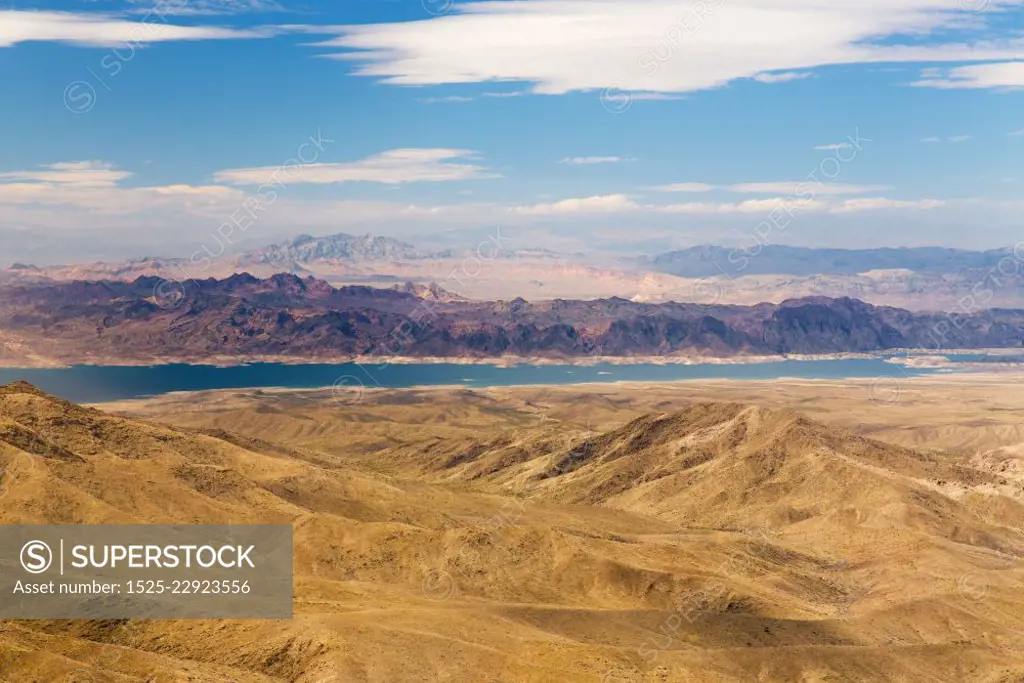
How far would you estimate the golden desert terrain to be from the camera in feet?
241

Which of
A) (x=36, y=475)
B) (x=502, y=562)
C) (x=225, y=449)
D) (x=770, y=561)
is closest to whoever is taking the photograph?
(x=36, y=475)

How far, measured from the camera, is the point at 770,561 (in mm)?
123500

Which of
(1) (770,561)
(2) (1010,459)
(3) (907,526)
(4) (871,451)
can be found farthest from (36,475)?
(2) (1010,459)

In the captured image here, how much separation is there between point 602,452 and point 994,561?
222 feet

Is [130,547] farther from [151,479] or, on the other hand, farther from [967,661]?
[967,661]

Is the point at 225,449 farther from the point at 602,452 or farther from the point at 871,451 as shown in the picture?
the point at 871,451

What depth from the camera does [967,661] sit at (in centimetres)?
8462

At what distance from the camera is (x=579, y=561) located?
102375mm

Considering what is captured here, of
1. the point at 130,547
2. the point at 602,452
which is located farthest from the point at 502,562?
the point at 602,452

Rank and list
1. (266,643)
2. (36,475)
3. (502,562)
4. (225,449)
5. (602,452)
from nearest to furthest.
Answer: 1. (266,643)
2. (36,475)
3. (502,562)
4. (225,449)
5. (602,452)

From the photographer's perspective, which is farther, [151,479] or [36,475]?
[151,479]

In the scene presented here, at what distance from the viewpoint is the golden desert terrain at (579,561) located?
73.4 metres

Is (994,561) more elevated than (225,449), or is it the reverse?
(225,449)

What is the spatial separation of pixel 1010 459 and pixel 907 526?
64.0m
